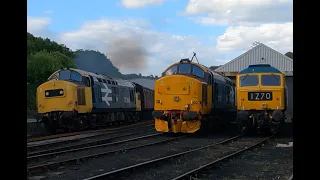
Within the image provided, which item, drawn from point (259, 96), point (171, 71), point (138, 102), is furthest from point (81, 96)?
point (138, 102)

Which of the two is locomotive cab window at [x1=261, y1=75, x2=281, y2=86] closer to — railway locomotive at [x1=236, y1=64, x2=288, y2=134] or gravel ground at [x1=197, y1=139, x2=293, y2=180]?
railway locomotive at [x1=236, y1=64, x2=288, y2=134]

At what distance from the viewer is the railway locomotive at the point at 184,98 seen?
16.3 meters

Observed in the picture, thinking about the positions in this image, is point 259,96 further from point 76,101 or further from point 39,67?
point 39,67

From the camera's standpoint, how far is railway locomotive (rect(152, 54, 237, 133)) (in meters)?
16.3

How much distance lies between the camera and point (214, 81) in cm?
1838

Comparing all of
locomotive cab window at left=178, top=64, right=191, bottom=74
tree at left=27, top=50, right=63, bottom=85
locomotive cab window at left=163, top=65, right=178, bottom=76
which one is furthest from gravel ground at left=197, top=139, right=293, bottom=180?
tree at left=27, top=50, right=63, bottom=85

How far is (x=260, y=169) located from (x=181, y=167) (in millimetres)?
1866

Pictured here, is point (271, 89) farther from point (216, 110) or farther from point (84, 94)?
point (84, 94)

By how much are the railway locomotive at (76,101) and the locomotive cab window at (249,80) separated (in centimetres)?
782

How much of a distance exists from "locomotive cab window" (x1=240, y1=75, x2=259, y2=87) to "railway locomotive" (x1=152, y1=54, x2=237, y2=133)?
149 cm

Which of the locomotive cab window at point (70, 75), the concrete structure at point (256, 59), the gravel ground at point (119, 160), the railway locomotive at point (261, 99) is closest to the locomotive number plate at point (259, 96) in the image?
the railway locomotive at point (261, 99)
